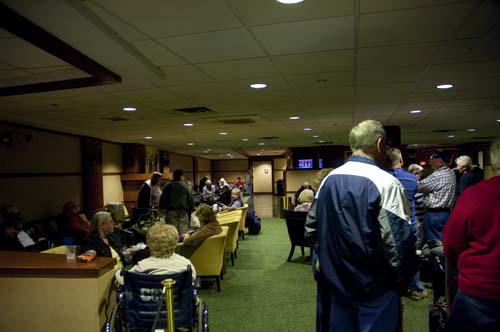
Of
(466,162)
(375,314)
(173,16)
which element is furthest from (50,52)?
(466,162)

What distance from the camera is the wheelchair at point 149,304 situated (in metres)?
2.29

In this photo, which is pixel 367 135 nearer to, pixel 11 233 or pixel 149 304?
pixel 149 304

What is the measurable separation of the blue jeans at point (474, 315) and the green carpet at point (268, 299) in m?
1.62

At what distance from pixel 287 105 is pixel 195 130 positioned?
3.14 metres

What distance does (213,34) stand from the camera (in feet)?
7.99

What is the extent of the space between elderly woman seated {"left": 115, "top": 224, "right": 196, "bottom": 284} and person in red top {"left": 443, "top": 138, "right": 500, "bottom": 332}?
64.8 inches

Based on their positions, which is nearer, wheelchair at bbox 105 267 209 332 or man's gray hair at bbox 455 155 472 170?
wheelchair at bbox 105 267 209 332

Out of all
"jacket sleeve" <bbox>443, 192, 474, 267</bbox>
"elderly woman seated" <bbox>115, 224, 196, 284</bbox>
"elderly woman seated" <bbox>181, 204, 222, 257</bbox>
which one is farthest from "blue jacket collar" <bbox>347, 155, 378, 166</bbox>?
"elderly woman seated" <bbox>181, 204, 222, 257</bbox>

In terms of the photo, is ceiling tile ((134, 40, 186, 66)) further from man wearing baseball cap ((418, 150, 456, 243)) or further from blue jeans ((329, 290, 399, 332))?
man wearing baseball cap ((418, 150, 456, 243))

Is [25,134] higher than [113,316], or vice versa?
[25,134]

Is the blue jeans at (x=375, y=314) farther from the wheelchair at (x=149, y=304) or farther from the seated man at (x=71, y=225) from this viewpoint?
the seated man at (x=71, y=225)

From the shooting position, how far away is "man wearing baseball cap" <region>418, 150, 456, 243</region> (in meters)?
3.99

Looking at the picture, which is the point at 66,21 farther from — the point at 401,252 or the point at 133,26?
the point at 401,252

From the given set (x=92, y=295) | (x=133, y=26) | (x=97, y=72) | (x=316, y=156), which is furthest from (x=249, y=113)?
(x=316, y=156)
